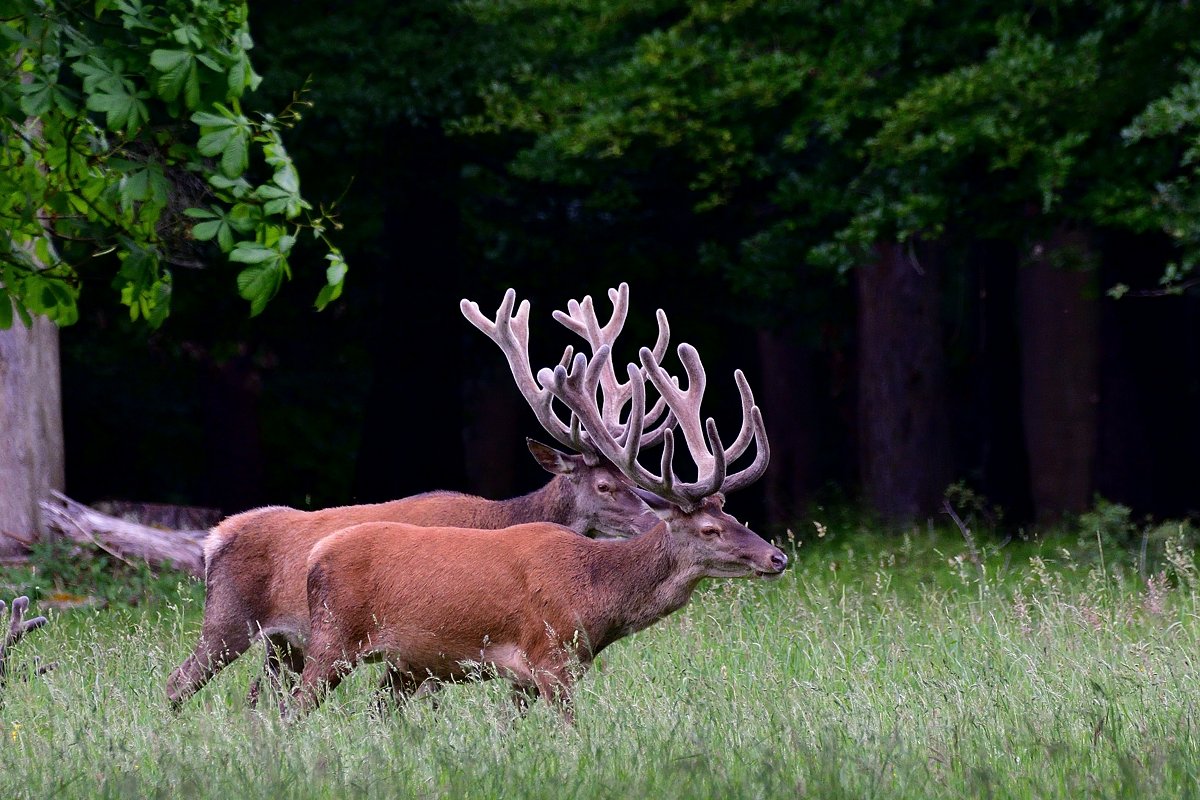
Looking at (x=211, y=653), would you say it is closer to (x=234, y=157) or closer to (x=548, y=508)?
(x=548, y=508)

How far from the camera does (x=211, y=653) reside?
7242 millimetres

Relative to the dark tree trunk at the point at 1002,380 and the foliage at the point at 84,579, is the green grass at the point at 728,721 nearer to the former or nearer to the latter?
the foliage at the point at 84,579

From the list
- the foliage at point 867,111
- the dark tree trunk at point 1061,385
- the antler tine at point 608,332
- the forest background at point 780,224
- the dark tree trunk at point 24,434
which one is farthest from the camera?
the dark tree trunk at point 1061,385

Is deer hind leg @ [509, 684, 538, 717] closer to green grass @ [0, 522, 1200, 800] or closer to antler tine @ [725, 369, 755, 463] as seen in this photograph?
green grass @ [0, 522, 1200, 800]

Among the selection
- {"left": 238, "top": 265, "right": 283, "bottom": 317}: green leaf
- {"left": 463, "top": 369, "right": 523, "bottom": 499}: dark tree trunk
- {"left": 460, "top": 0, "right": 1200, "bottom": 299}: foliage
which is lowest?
{"left": 463, "top": 369, "right": 523, "bottom": 499}: dark tree trunk

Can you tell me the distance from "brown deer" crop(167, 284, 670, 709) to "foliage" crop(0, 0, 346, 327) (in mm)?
1192

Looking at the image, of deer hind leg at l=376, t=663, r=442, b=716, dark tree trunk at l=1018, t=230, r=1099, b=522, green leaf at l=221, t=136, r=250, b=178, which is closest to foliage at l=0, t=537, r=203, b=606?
deer hind leg at l=376, t=663, r=442, b=716

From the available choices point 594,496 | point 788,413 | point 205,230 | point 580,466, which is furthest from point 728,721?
point 788,413

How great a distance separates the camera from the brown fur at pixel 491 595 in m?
6.47

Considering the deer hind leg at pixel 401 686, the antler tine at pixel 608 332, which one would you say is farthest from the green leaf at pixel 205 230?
the antler tine at pixel 608 332

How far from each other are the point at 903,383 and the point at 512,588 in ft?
29.8

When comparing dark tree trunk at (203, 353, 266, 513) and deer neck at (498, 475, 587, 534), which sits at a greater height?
deer neck at (498, 475, 587, 534)

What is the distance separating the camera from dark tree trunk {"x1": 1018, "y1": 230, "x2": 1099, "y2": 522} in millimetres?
15641

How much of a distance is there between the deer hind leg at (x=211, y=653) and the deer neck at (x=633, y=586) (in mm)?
1646
